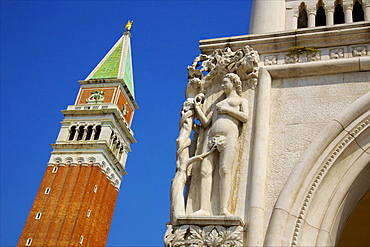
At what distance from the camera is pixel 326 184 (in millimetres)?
5555

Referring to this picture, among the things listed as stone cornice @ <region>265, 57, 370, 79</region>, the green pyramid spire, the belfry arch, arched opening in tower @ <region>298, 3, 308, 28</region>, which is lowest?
the belfry arch

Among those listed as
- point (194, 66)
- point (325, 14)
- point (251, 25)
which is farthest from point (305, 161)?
point (325, 14)

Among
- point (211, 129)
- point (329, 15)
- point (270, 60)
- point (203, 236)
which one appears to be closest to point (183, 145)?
Result: point (211, 129)

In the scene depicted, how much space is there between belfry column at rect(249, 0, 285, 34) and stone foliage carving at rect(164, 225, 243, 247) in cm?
391

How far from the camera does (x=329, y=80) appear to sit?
21.2 feet

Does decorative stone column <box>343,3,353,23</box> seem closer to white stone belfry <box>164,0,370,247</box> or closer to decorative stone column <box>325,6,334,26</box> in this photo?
decorative stone column <box>325,6,334,26</box>

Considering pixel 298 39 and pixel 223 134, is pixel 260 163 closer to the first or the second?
pixel 223 134

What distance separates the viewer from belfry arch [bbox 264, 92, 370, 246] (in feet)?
17.2

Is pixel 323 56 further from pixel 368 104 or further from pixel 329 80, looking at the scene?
pixel 368 104

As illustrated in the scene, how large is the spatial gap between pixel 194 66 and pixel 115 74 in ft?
215

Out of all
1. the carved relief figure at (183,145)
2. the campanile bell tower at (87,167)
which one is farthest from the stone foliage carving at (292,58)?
the campanile bell tower at (87,167)

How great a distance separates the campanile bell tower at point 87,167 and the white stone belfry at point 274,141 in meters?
53.6

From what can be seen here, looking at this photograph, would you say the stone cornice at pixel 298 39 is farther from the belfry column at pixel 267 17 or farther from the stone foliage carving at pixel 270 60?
the belfry column at pixel 267 17

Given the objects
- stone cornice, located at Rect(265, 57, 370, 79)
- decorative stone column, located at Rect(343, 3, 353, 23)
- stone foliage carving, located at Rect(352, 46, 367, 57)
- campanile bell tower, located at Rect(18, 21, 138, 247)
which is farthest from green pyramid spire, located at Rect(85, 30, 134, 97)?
stone foliage carving, located at Rect(352, 46, 367, 57)
